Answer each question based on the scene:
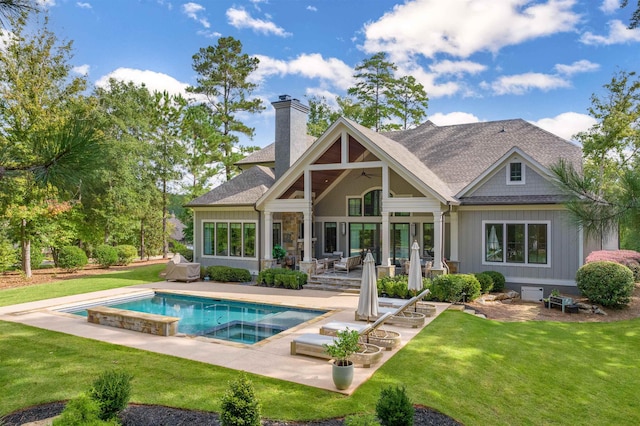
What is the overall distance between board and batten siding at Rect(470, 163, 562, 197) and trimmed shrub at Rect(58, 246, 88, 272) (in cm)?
1967

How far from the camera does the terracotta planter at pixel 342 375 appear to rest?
20.9 ft

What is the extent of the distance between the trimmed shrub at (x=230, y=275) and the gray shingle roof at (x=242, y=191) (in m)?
3.03

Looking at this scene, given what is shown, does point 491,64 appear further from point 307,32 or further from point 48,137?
point 48,137

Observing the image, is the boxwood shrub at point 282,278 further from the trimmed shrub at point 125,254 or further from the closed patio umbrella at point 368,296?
the trimmed shrub at point 125,254

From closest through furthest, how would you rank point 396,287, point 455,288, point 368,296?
point 368,296 → point 455,288 → point 396,287

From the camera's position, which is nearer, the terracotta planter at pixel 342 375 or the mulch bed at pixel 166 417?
the mulch bed at pixel 166 417

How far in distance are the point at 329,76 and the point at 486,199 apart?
26.0m

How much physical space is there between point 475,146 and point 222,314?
580 inches

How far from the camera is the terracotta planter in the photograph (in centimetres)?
636

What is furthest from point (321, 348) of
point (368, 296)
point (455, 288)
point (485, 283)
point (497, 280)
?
point (497, 280)

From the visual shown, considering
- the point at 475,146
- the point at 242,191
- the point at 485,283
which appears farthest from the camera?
the point at 475,146

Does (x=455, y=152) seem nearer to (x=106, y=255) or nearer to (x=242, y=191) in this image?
(x=242, y=191)

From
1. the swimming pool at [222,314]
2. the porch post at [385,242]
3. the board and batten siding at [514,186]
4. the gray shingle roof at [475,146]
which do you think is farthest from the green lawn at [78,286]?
the board and batten siding at [514,186]

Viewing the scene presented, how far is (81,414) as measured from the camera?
453cm
